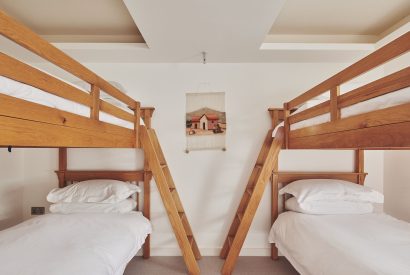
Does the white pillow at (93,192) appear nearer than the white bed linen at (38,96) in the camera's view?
No

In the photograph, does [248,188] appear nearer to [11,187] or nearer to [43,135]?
[43,135]

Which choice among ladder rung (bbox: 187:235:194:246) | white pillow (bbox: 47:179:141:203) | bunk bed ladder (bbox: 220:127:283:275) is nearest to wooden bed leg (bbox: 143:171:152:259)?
white pillow (bbox: 47:179:141:203)

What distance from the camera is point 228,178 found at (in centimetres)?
275

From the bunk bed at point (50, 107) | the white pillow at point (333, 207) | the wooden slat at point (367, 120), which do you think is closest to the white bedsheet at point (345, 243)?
the white pillow at point (333, 207)

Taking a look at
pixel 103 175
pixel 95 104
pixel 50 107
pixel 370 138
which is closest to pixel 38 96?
pixel 50 107

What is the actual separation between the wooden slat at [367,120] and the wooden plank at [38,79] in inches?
57.3

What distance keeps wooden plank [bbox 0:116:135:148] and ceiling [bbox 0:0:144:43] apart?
49.9 inches

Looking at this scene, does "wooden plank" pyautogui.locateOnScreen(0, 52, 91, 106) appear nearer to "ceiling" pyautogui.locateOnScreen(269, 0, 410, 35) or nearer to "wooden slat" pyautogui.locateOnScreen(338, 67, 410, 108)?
"wooden slat" pyautogui.locateOnScreen(338, 67, 410, 108)

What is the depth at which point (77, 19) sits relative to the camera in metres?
2.26

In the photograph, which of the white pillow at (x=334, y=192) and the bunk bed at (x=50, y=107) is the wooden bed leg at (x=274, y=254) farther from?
the bunk bed at (x=50, y=107)

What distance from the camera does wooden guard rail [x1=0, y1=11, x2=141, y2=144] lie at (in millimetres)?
870

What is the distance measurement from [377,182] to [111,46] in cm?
327

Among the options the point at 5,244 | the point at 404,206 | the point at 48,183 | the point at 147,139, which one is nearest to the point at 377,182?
the point at 404,206

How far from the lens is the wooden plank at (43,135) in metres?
0.85
